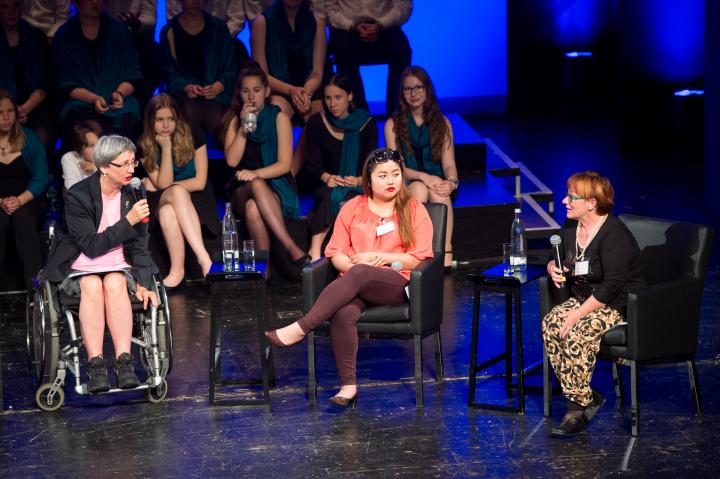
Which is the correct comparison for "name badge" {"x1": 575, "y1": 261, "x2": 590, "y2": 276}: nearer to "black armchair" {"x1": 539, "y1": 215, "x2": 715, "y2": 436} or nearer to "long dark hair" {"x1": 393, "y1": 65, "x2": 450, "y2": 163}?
"black armchair" {"x1": 539, "y1": 215, "x2": 715, "y2": 436}

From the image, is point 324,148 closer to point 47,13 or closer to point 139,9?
point 139,9

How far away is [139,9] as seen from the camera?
838 cm

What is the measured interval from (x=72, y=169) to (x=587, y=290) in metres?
3.57

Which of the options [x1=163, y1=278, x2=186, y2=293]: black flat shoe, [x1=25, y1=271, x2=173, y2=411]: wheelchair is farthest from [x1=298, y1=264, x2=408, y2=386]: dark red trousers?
[x1=163, y1=278, x2=186, y2=293]: black flat shoe

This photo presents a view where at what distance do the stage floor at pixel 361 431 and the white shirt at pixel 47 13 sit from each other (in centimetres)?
338

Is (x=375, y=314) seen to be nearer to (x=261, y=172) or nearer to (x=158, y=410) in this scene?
(x=158, y=410)

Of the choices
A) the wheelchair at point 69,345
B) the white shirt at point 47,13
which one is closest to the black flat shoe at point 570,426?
the wheelchair at point 69,345

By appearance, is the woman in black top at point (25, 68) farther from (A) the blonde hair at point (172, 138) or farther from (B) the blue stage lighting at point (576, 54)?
(B) the blue stage lighting at point (576, 54)

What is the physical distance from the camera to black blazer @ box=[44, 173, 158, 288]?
16.6ft

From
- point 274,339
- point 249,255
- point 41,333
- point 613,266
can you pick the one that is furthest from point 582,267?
point 41,333

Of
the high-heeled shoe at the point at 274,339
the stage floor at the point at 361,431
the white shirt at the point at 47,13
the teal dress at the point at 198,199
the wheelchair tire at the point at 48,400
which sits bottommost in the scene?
the stage floor at the point at 361,431

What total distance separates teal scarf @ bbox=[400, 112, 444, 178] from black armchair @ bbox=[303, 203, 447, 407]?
7.20 feet

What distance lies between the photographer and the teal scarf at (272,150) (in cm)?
727

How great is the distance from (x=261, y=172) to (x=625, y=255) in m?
3.11
